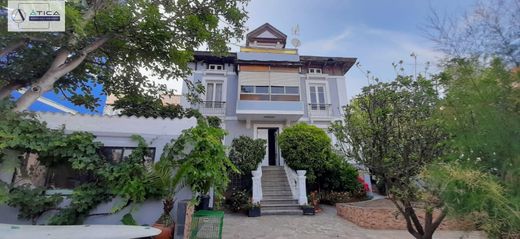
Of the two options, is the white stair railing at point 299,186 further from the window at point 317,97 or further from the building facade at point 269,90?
the window at point 317,97

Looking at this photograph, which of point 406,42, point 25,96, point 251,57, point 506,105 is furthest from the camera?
point 251,57

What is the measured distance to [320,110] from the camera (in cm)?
1625

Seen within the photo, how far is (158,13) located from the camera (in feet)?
21.3

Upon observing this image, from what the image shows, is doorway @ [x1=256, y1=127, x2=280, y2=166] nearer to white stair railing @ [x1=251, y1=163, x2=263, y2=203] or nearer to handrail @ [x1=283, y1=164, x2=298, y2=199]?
handrail @ [x1=283, y1=164, x2=298, y2=199]

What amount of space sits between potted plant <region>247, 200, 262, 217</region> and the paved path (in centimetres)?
23

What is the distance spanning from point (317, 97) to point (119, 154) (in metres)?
13.2

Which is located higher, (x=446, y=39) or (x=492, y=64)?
(x=446, y=39)

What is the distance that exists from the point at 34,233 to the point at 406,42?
7.48 metres

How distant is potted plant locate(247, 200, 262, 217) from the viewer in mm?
9523

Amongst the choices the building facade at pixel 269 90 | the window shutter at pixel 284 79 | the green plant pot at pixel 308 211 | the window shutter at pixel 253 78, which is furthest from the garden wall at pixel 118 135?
the window shutter at pixel 284 79

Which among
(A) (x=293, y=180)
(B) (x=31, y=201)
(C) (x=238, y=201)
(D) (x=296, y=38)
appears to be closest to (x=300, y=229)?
(C) (x=238, y=201)

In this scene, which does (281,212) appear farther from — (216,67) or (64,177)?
(216,67)


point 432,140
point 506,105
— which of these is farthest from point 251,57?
point 506,105

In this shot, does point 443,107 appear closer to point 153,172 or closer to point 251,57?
point 153,172
